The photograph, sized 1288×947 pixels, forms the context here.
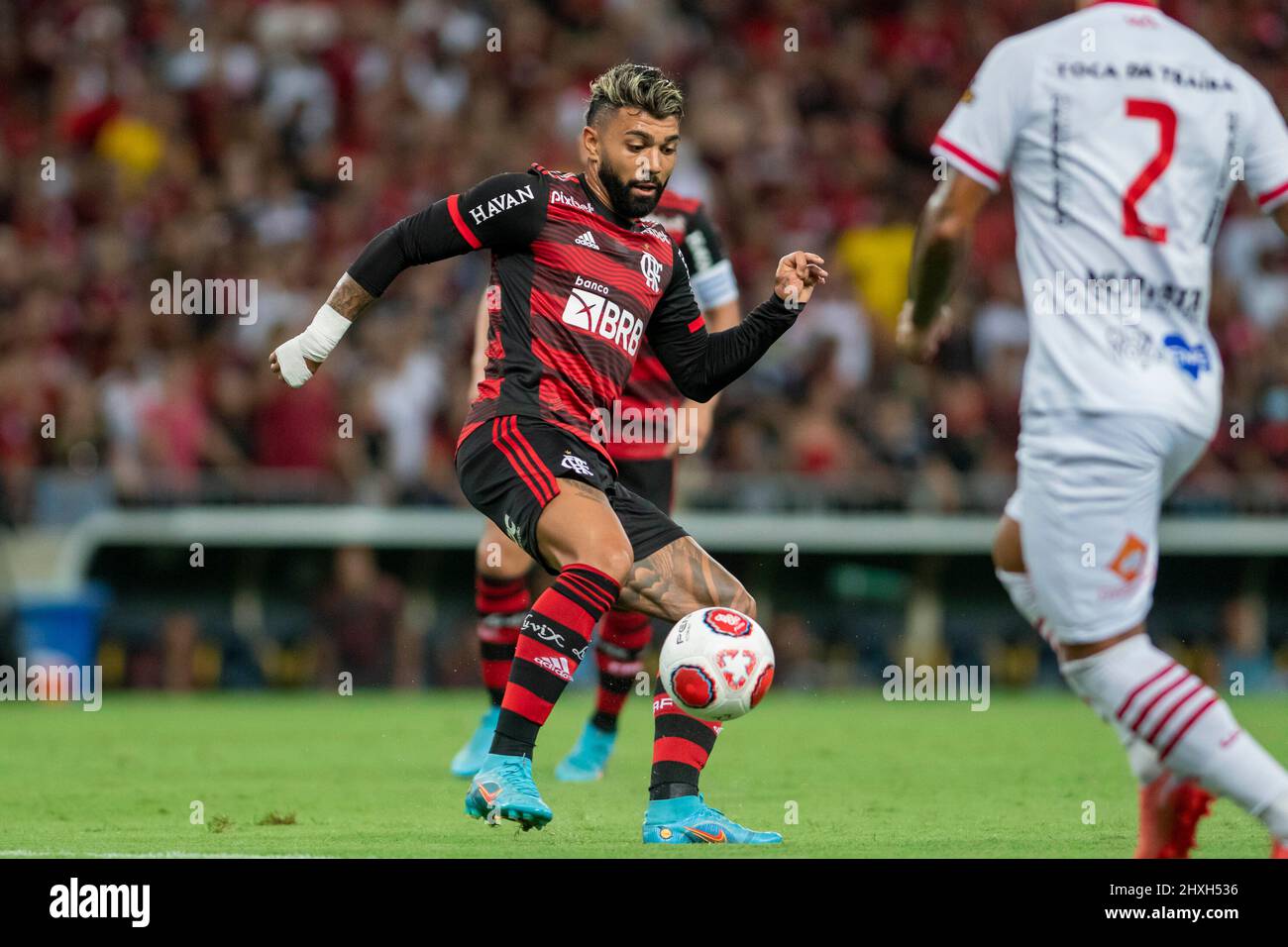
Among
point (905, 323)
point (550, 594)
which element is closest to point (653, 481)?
point (550, 594)

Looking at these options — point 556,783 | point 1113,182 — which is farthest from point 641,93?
point 556,783

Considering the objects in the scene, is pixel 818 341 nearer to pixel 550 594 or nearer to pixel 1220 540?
pixel 1220 540

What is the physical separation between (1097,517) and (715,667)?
1.87 m

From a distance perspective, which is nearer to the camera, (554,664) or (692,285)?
(554,664)

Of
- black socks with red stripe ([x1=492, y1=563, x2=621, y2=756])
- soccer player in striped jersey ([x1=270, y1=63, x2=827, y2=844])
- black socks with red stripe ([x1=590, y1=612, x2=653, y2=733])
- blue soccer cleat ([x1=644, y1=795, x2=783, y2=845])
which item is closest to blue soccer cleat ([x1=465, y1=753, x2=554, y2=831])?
black socks with red stripe ([x1=492, y1=563, x2=621, y2=756])

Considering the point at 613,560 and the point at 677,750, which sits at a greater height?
the point at 613,560

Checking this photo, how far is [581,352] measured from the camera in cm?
684

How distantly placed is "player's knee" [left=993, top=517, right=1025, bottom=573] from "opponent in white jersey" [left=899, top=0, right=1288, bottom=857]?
0.61 ft

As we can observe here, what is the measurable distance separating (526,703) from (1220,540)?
9522 mm

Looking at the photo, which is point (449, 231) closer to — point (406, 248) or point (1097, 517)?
point (406, 248)

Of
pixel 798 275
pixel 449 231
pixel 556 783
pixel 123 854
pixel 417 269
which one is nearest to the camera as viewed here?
pixel 123 854

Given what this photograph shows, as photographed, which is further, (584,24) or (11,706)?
(584,24)

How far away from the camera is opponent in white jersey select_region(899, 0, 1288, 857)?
4.88 metres

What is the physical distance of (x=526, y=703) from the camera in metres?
6.30
